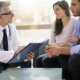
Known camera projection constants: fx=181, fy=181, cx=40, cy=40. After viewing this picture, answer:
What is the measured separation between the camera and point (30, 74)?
1.77m

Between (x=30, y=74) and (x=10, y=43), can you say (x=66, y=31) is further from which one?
(x=30, y=74)

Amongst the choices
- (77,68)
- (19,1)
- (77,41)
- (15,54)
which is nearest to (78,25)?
(77,41)

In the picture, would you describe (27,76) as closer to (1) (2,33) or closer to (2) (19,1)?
(1) (2,33)

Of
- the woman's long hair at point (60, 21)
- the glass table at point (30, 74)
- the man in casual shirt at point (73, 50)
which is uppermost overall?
the woman's long hair at point (60, 21)

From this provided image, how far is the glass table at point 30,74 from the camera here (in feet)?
5.51

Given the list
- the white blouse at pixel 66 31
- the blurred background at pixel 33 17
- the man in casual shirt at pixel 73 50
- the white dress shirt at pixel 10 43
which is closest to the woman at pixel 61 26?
the white blouse at pixel 66 31

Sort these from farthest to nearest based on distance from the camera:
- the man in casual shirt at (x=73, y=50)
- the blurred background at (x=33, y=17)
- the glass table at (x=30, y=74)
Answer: the blurred background at (x=33, y=17), the man in casual shirt at (x=73, y=50), the glass table at (x=30, y=74)

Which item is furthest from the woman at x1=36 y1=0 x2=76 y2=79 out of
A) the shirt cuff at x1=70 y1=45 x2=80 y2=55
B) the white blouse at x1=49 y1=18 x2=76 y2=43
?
the shirt cuff at x1=70 y1=45 x2=80 y2=55

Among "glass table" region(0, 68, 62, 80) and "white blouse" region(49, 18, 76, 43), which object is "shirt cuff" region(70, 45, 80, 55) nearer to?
"glass table" region(0, 68, 62, 80)

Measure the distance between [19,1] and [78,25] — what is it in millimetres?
1456

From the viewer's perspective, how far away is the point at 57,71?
71.2 inches

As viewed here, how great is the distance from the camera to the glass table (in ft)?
5.51

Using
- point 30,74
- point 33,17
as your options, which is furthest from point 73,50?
point 33,17

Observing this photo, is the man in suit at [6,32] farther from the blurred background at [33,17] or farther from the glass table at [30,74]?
the blurred background at [33,17]
